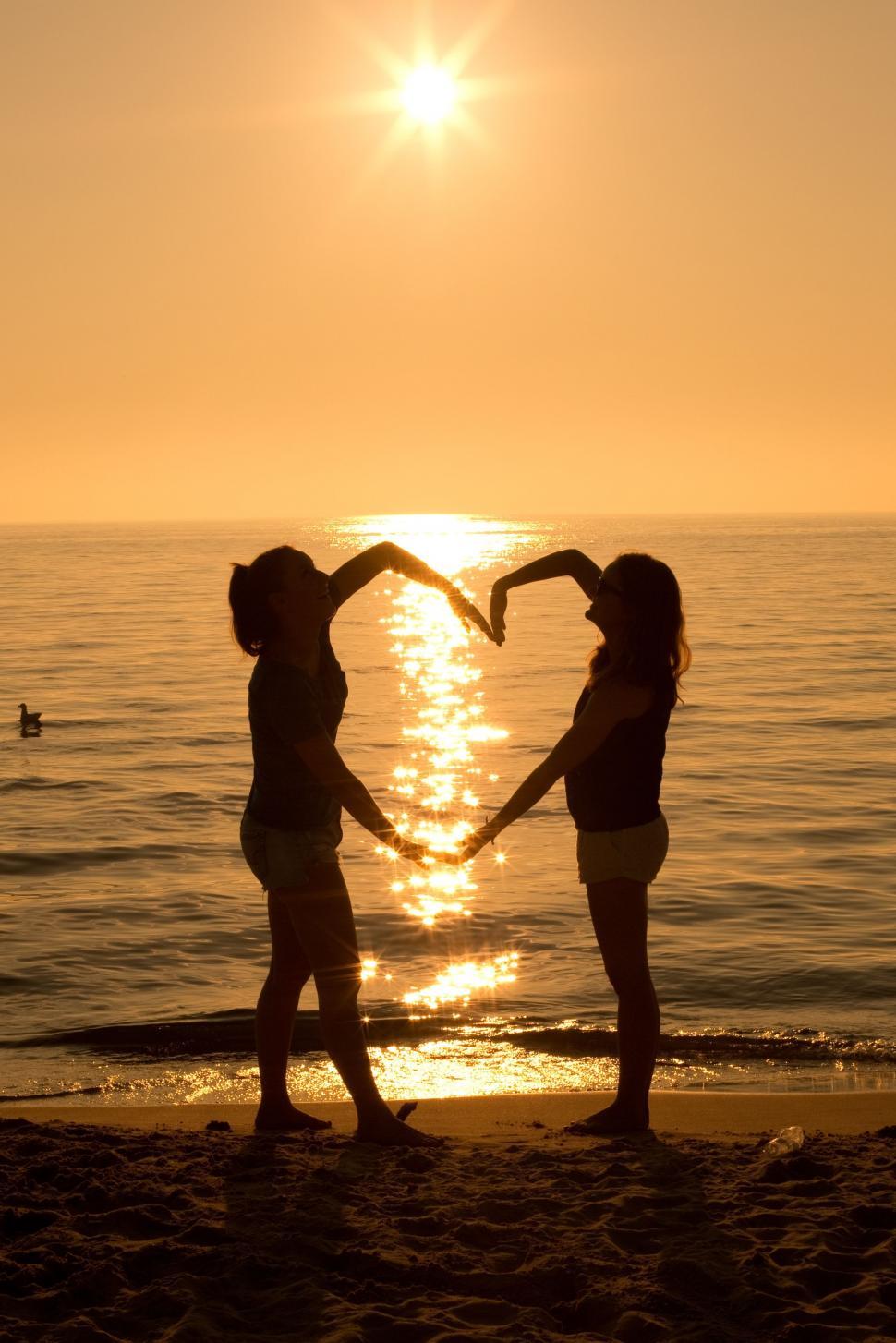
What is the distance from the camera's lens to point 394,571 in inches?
215

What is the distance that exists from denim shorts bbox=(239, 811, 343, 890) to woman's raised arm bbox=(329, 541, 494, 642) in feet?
3.08

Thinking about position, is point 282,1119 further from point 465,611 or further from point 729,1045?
point 729,1045

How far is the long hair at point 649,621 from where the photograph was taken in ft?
16.7

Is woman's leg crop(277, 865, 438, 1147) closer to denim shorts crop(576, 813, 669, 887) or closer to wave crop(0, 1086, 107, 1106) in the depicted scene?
denim shorts crop(576, 813, 669, 887)

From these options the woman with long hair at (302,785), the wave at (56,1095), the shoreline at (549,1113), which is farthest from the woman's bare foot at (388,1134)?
the wave at (56,1095)

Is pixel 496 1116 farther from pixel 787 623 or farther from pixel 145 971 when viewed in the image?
pixel 787 623

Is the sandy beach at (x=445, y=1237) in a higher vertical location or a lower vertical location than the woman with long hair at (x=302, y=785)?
lower

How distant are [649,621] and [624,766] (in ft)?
1.81

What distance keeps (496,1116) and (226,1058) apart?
74.9 inches

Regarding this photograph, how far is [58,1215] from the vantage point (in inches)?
175

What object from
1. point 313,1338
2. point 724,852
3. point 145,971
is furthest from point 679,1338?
point 724,852

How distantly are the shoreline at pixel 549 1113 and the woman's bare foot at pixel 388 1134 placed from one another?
18.1 inches

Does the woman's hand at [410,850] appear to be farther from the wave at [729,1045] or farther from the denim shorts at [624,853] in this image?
the wave at [729,1045]

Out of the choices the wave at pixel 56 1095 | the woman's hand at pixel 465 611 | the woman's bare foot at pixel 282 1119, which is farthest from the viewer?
the wave at pixel 56 1095
